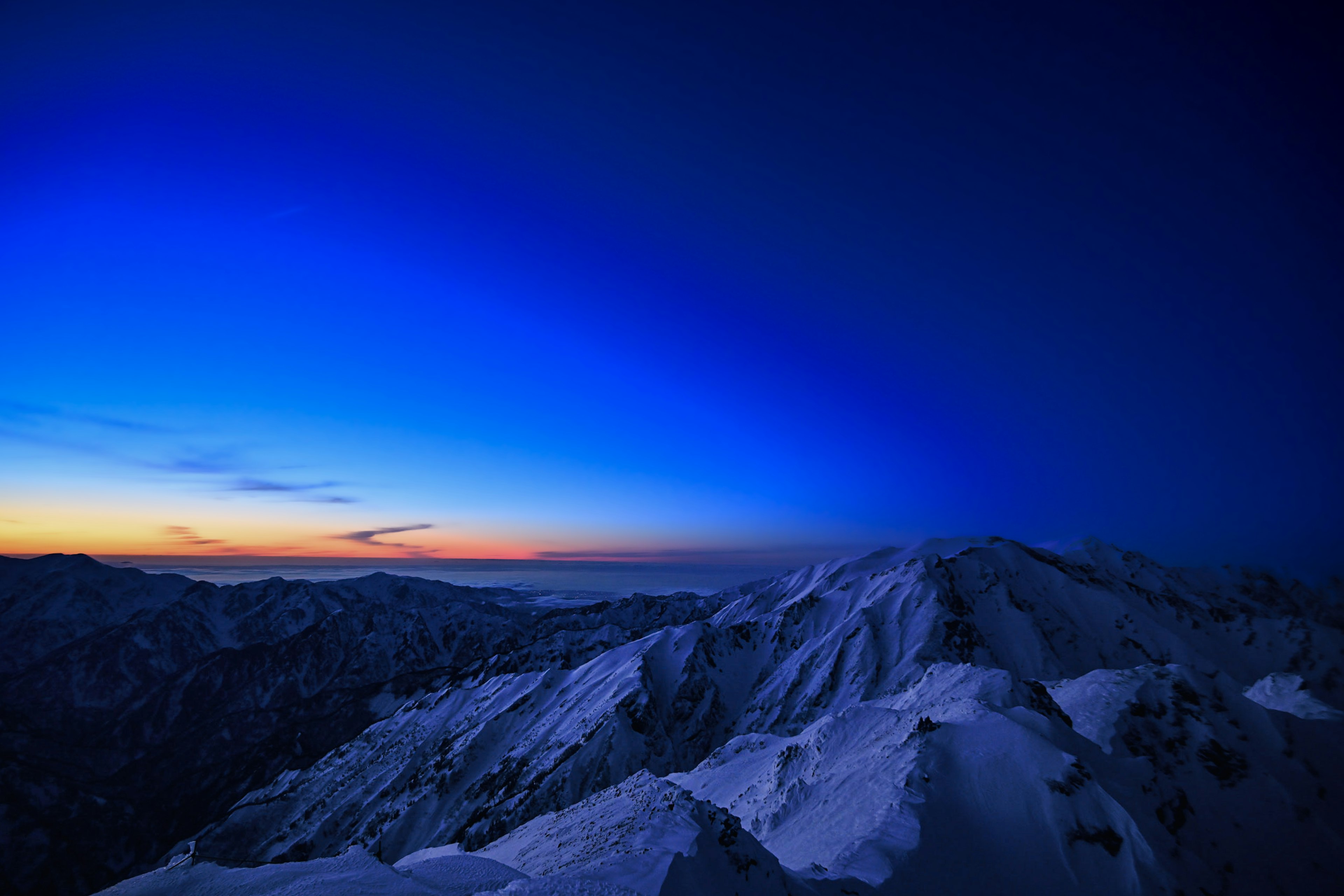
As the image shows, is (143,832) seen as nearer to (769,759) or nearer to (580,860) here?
(769,759)

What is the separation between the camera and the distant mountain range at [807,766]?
28.8m

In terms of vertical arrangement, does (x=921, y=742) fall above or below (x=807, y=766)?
above

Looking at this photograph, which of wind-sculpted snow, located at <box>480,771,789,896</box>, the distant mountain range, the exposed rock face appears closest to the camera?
wind-sculpted snow, located at <box>480,771,789,896</box>

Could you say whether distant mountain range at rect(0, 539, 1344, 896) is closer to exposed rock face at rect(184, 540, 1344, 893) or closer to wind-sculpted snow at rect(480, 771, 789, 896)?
wind-sculpted snow at rect(480, 771, 789, 896)

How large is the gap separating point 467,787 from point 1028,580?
161 meters

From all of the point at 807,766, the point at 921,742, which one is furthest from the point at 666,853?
Result: the point at 807,766

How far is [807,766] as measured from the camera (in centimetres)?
4791

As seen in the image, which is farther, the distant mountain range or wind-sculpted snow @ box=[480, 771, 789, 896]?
the distant mountain range

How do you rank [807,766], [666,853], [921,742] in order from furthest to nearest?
[807,766], [921,742], [666,853]

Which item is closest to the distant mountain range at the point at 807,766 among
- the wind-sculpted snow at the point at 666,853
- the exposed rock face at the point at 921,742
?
the wind-sculpted snow at the point at 666,853

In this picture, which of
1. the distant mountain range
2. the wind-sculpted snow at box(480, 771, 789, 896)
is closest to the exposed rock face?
the distant mountain range

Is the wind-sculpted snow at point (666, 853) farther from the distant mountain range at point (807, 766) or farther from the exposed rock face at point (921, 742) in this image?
the exposed rock face at point (921, 742)

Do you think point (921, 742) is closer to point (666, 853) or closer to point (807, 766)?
point (807, 766)

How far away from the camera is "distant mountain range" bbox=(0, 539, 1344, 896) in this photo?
28.8 meters
